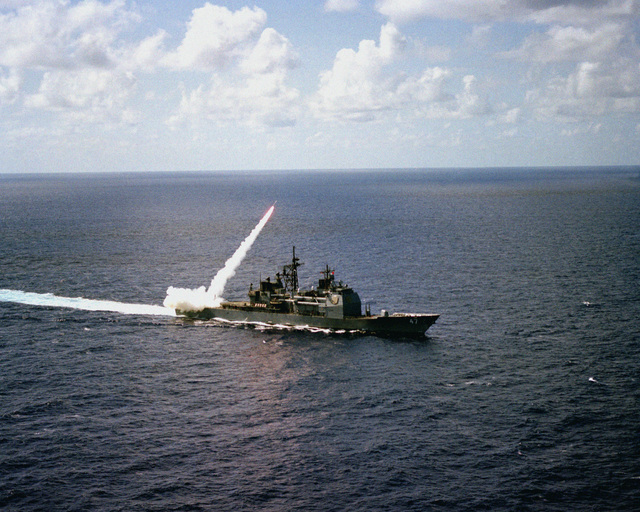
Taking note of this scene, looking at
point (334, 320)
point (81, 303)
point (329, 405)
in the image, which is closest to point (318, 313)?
point (334, 320)

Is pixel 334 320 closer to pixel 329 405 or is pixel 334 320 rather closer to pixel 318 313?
pixel 318 313

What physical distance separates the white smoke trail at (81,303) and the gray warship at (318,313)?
6.14 meters

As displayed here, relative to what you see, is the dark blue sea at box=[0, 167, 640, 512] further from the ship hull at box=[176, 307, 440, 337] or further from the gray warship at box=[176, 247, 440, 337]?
the gray warship at box=[176, 247, 440, 337]

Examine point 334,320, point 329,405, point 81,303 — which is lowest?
point 329,405

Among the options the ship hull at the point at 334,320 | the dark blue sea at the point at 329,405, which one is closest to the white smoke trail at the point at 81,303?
the dark blue sea at the point at 329,405

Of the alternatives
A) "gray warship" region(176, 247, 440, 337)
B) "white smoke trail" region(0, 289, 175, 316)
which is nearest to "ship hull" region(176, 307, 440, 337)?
"gray warship" region(176, 247, 440, 337)

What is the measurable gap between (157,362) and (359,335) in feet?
104

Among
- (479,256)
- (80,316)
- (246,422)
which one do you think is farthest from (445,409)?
(479,256)

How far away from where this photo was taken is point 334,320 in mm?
101375

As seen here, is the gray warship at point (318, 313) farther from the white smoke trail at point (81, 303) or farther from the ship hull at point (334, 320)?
the white smoke trail at point (81, 303)

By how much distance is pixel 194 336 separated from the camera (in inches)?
3890

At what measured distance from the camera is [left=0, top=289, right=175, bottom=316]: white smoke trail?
111 m

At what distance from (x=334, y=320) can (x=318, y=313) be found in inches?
149

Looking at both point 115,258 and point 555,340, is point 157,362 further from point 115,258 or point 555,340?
point 115,258
